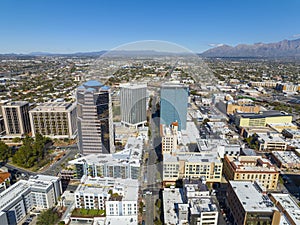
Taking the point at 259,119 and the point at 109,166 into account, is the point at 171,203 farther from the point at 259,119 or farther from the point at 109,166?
the point at 259,119

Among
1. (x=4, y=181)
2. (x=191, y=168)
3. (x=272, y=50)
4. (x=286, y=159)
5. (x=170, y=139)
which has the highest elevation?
(x=272, y=50)

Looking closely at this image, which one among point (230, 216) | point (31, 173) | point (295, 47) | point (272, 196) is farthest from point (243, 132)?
point (295, 47)

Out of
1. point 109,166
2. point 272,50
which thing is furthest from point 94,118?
point 272,50

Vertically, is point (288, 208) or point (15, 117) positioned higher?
point (15, 117)

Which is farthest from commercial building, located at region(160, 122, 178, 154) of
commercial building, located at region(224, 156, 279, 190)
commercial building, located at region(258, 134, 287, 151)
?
commercial building, located at region(258, 134, 287, 151)

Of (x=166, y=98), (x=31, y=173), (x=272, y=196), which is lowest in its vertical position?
(x=31, y=173)

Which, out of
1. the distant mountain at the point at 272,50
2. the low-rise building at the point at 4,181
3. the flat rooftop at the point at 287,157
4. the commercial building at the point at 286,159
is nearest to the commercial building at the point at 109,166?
the low-rise building at the point at 4,181

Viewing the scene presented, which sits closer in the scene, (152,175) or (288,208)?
(288,208)

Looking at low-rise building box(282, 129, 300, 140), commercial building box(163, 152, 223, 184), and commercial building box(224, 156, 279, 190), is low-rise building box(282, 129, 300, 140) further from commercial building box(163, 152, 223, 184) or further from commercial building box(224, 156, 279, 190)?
commercial building box(163, 152, 223, 184)

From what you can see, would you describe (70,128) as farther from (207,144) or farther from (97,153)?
(207,144)
